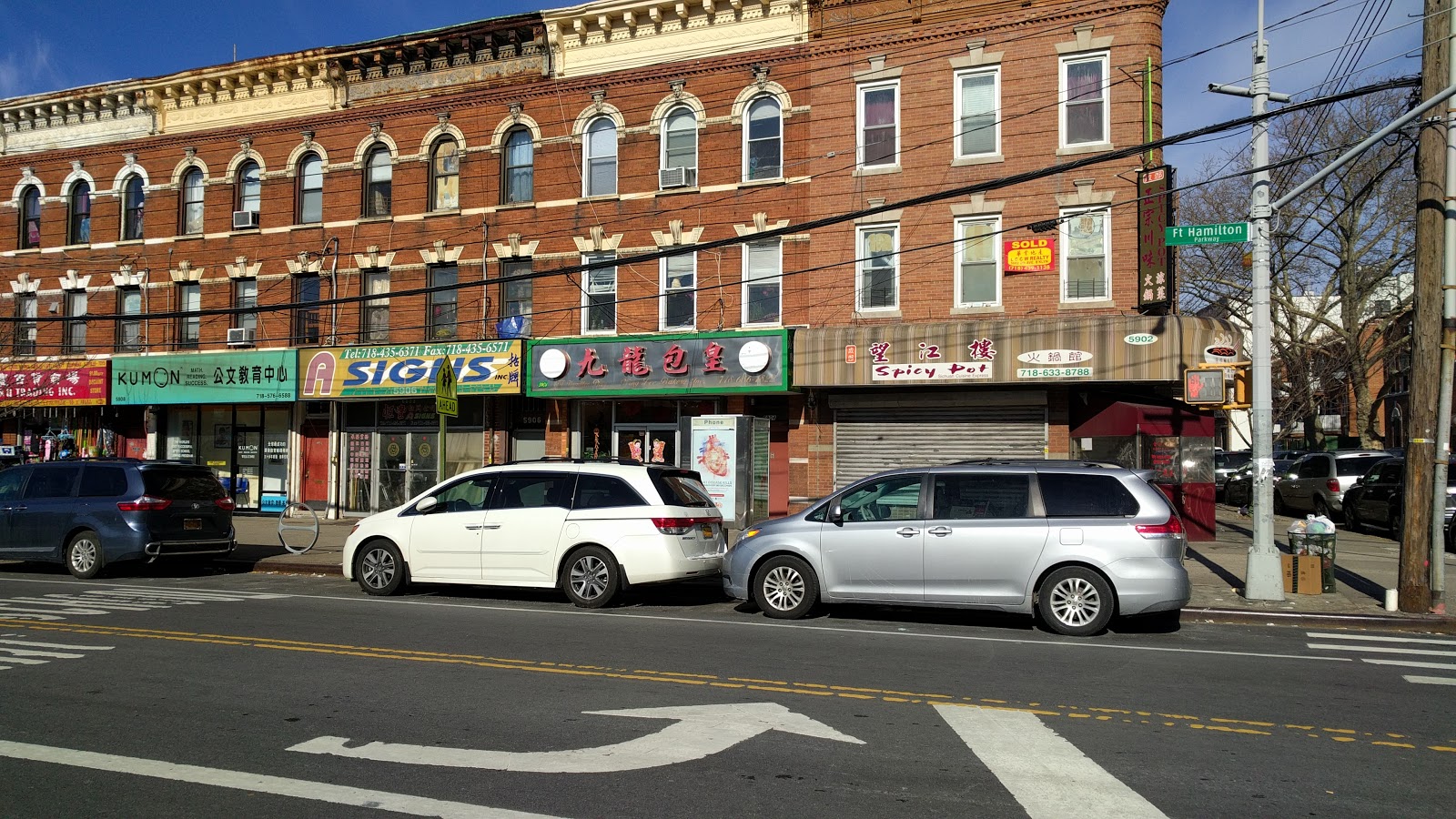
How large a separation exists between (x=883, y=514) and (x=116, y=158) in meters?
23.8

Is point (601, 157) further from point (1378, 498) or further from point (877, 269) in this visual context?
point (1378, 498)

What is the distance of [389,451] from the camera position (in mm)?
Result: 23703

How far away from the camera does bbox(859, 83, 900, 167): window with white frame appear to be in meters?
19.6

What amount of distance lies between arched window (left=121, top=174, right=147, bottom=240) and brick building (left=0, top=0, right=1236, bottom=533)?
8 cm

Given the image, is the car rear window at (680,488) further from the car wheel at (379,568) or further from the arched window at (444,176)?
the arched window at (444,176)

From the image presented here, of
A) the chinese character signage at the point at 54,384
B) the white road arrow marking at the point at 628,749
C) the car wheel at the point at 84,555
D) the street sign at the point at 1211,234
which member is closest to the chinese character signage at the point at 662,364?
the street sign at the point at 1211,234

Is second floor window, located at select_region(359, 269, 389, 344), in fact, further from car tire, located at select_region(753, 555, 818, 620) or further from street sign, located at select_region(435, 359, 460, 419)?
car tire, located at select_region(753, 555, 818, 620)

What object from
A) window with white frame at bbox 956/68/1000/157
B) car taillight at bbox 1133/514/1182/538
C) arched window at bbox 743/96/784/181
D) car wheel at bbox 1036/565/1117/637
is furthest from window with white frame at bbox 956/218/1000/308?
car wheel at bbox 1036/565/1117/637

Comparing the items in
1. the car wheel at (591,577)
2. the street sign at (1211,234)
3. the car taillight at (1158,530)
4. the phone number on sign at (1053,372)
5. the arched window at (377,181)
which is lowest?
the car wheel at (591,577)

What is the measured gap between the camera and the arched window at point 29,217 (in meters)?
27.1

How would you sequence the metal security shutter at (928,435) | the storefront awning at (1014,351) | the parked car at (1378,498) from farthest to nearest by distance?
the parked car at (1378,498) → the metal security shutter at (928,435) → the storefront awning at (1014,351)

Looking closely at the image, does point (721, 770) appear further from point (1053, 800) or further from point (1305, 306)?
point (1305, 306)

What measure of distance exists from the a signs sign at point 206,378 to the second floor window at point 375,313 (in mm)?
1742

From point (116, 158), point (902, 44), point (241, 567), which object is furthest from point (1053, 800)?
point (116, 158)
